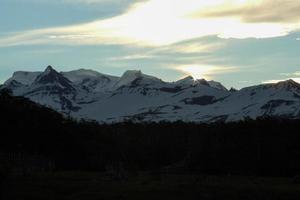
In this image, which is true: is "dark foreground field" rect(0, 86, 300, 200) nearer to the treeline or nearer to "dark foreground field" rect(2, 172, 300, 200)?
the treeline

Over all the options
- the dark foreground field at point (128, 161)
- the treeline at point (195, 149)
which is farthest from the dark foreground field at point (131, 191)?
the treeline at point (195, 149)

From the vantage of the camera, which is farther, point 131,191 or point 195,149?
point 195,149

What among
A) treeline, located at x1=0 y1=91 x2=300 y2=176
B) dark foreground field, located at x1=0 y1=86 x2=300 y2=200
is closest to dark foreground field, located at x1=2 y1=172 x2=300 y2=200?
dark foreground field, located at x1=0 y1=86 x2=300 y2=200

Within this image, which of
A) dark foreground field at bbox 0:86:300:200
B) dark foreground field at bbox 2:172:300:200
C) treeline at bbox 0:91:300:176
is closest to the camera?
dark foreground field at bbox 2:172:300:200

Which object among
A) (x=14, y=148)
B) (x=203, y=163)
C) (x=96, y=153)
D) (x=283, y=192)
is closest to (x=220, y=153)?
(x=203, y=163)

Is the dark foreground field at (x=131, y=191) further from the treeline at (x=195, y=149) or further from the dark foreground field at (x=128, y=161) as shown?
the treeline at (x=195, y=149)

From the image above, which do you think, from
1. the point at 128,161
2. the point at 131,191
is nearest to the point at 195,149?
the point at 128,161

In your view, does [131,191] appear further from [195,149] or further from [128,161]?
[128,161]

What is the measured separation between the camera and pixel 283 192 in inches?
3155

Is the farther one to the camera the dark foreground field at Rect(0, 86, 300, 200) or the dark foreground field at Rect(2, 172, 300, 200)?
the dark foreground field at Rect(0, 86, 300, 200)

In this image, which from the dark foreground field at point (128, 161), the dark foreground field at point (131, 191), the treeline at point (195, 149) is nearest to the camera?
the dark foreground field at point (131, 191)

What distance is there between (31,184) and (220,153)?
90985 millimetres

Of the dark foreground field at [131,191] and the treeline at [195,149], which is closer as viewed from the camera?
the dark foreground field at [131,191]

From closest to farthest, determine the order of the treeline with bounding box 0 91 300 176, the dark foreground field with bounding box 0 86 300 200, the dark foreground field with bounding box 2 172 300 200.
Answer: the dark foreground field with bounding box 2 172 300 200 < the dark foreground field with bounding box 0 86 300 200 < the treeline with bounding box 0 91 300 176
